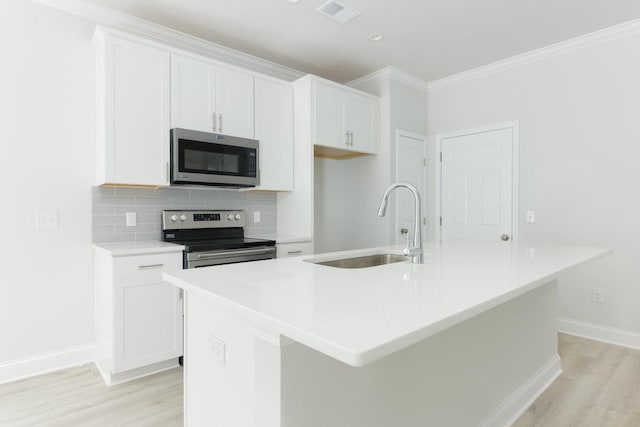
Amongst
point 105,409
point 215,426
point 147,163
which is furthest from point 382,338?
point 147,163

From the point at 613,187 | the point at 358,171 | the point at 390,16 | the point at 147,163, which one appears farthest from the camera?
the point at 358,171

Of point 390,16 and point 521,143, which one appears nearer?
point 390,16

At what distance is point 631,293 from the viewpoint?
3.05 m

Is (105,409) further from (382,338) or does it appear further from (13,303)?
(382,338)

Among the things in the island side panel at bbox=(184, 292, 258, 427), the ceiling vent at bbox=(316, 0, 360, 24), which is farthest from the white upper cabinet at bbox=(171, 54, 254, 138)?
the island side panel at bbox=(184, 292, 258, 427)

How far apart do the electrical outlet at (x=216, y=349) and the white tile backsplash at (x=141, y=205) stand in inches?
73.9

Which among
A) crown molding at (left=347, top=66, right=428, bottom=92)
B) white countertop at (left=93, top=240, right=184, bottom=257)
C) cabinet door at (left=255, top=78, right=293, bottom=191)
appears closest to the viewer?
white countertop at (left=93, top=240, right=184, bottom=257)

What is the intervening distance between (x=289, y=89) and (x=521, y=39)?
2.10m

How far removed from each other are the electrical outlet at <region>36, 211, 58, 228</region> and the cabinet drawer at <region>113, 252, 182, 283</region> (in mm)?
692

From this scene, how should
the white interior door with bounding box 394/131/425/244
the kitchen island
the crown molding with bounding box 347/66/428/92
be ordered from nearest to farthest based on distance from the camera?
the kitchen island, the crown molding with bounding box 347/66/428/92, the white interior door with bounding box 394/131/425/244

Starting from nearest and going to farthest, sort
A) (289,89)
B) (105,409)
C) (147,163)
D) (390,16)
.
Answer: (105,409), (147,163), (390,16), (289,89)

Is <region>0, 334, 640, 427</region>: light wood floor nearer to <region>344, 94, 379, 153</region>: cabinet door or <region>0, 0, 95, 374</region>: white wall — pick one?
<region>0, 0, 95, 374</region>: white wall

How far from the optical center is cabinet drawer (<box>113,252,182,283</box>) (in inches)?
93.0

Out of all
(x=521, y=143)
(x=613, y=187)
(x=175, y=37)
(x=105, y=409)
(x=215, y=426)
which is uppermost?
(x=175, y=37)
